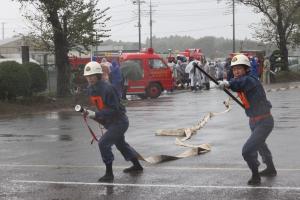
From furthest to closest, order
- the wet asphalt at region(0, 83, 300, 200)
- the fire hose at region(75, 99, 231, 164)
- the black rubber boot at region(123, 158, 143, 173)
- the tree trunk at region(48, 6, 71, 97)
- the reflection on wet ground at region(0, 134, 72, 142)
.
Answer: the tree trunk at region(48, 6, 71, 97) < the reflection on wet ground at region(0, 134, 72, 142) < the fire hose at region(75, 99, 231, 164) < the black rubber boot at region(123, 158, 143, 173) < the wet asphalt at region(0, 83, 300, 200)

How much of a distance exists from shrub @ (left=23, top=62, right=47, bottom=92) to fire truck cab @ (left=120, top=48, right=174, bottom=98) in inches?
171

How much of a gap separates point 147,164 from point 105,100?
5.60 ft

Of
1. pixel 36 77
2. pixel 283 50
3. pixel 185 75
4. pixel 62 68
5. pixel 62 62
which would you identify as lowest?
pixel 185 75

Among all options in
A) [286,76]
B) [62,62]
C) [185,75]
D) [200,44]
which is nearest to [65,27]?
[62,62]

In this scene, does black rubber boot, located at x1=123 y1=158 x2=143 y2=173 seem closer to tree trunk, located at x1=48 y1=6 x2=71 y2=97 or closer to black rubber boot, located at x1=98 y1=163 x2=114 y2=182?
black rubber boot, located at x1=98 y1=163 x2=114 y2=182

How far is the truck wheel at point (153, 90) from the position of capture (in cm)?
2764

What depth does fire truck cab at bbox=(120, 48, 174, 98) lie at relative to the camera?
27422mm

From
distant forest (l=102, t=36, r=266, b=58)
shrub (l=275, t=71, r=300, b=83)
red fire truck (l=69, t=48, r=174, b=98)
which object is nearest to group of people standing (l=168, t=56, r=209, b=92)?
red fire truck (l=69, t=48, r=174, b=98)

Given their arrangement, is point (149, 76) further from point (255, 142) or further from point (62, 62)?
point (255, 142)

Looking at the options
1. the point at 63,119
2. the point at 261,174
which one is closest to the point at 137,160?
the point at 261,174

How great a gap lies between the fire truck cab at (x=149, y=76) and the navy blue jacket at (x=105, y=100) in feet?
59.7

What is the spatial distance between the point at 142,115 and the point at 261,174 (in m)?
10.2

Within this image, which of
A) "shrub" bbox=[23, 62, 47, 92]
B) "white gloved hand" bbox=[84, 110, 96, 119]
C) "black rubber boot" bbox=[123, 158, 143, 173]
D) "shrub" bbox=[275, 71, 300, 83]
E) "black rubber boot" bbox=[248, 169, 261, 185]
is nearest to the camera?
"black rubber boot" bbox=[248, 169, 261, 185]

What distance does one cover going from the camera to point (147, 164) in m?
10.0
